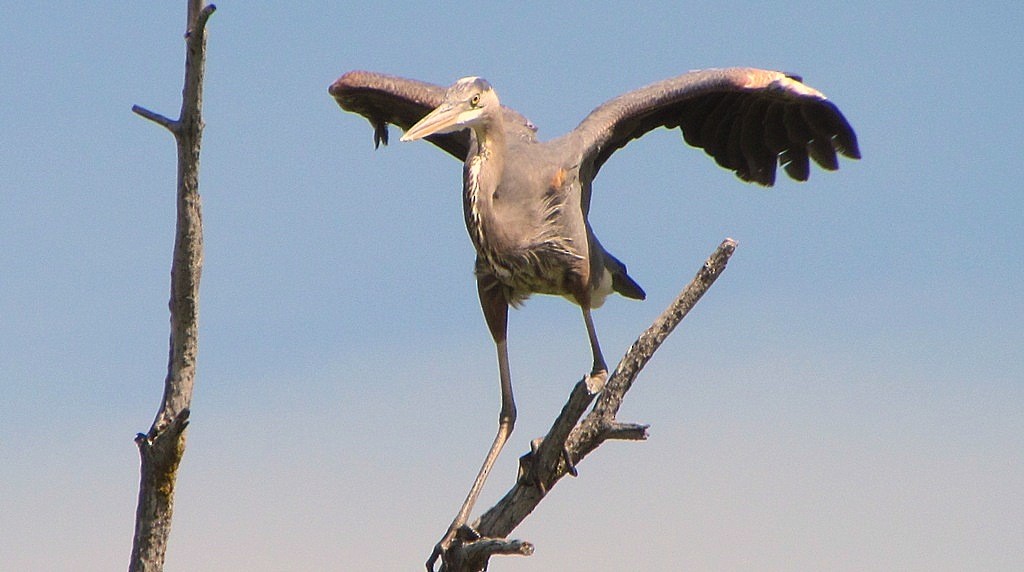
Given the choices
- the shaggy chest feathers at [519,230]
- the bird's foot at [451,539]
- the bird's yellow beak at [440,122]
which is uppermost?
the bird's yellow beak at [440,122]

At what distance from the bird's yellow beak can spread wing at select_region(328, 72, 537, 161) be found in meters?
0.81

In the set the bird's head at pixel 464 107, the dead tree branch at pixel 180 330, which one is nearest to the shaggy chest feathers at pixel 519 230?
the bird's head at pixel 464 107

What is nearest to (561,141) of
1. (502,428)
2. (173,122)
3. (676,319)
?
(502,428)

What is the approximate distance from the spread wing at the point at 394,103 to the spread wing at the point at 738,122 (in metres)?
0.46

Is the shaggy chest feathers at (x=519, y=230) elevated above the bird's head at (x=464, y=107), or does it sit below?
below

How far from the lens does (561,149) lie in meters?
7.10

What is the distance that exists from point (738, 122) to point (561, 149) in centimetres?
134

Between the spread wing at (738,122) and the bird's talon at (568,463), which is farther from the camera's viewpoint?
the spread wing at (738,122)

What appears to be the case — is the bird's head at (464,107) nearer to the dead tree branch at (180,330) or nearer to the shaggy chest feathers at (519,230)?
the shaggy chest feathers at (519,230)

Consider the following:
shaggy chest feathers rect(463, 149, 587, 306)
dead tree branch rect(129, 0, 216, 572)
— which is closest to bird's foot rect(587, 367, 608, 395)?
shaggy chest feathers rect(463, 149, 587, 306)

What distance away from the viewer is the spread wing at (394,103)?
7.86 meters

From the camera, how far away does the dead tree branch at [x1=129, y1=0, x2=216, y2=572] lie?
14.1 feet

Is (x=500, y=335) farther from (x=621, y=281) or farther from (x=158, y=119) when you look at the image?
(x=158, y=119)

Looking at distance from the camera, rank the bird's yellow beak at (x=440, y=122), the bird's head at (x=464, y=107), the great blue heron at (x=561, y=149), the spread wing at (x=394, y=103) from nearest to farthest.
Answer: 1. the bird's yellow beak at (x=440, y=122)
2. the bird's head at (x=464, y=107)
3. the great blue heron at (x=561, y=149)
4. the spread wing at (x=394, y=103)
